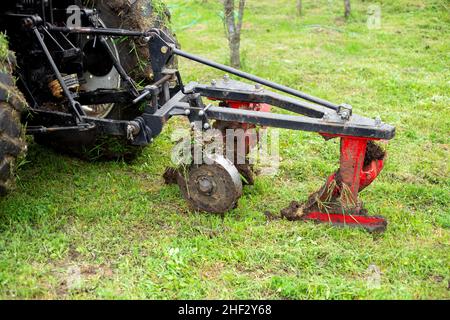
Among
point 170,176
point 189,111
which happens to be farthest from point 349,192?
point 170,176

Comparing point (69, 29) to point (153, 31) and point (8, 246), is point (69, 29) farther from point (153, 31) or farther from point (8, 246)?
point (8, 246)

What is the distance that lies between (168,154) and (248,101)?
47.7 inches

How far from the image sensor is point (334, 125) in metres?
3.51

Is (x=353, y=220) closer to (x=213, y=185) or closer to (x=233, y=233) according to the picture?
(x=233, y=233)

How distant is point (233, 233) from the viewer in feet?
12.0

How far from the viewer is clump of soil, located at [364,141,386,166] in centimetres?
376

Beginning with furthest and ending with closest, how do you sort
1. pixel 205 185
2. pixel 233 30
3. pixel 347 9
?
pixel 347 9, pixel 233 30, pixel 205 185

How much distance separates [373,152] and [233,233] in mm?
1101

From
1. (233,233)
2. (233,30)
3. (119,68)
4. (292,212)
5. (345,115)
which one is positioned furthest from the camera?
(233,30)

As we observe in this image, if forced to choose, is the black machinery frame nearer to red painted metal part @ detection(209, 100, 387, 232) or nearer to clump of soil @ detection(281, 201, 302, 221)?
red painted metal part @ detection(209, 100, 387, 232)

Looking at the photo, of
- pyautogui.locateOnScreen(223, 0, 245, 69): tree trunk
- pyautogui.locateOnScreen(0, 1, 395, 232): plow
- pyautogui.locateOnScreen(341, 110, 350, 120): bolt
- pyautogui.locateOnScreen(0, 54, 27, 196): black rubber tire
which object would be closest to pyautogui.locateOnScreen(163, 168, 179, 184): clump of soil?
pyautogui.locateOnScreen(0, 1, 395, 232): plow

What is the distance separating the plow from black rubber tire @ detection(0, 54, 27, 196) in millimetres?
327
